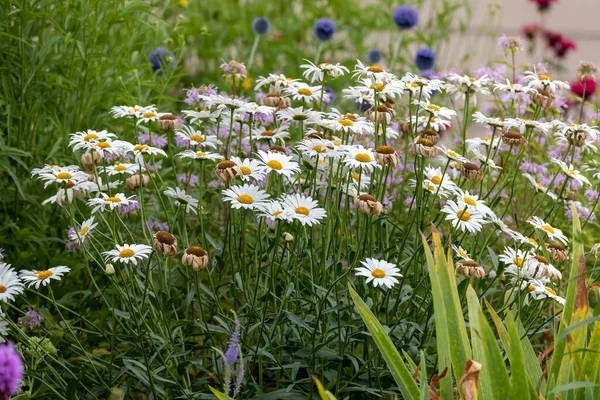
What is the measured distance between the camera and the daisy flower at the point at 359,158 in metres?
1.94

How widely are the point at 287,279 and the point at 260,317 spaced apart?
4.1 inches

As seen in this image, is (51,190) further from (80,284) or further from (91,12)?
(91,12)

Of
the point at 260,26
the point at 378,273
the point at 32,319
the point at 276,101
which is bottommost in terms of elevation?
the point at 32,319

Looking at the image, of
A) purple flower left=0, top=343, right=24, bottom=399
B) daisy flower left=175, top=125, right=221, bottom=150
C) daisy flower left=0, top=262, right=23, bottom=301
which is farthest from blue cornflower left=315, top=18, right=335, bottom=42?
purple flower left=0, top=343, right=24, bottom=399

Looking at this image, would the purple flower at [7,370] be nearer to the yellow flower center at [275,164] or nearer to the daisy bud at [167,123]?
the yellow flower center at [275,164]

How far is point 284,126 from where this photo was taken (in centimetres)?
230

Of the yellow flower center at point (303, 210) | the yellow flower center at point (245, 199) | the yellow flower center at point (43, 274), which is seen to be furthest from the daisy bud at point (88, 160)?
the yellow flower center at point (303, 210)

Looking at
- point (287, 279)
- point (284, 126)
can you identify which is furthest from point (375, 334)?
point (284, 126)

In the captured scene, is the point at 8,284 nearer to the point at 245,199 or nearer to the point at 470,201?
the point at 245,199

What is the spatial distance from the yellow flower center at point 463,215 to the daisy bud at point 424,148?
0.48 ft

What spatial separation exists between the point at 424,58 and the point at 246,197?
2015mm

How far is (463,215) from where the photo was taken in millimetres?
2025

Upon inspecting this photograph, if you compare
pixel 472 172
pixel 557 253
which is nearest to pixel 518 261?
pixel 557 253

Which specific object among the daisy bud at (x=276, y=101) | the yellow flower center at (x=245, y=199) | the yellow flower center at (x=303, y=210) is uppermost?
the daisy bud at (x=276, y=101)
